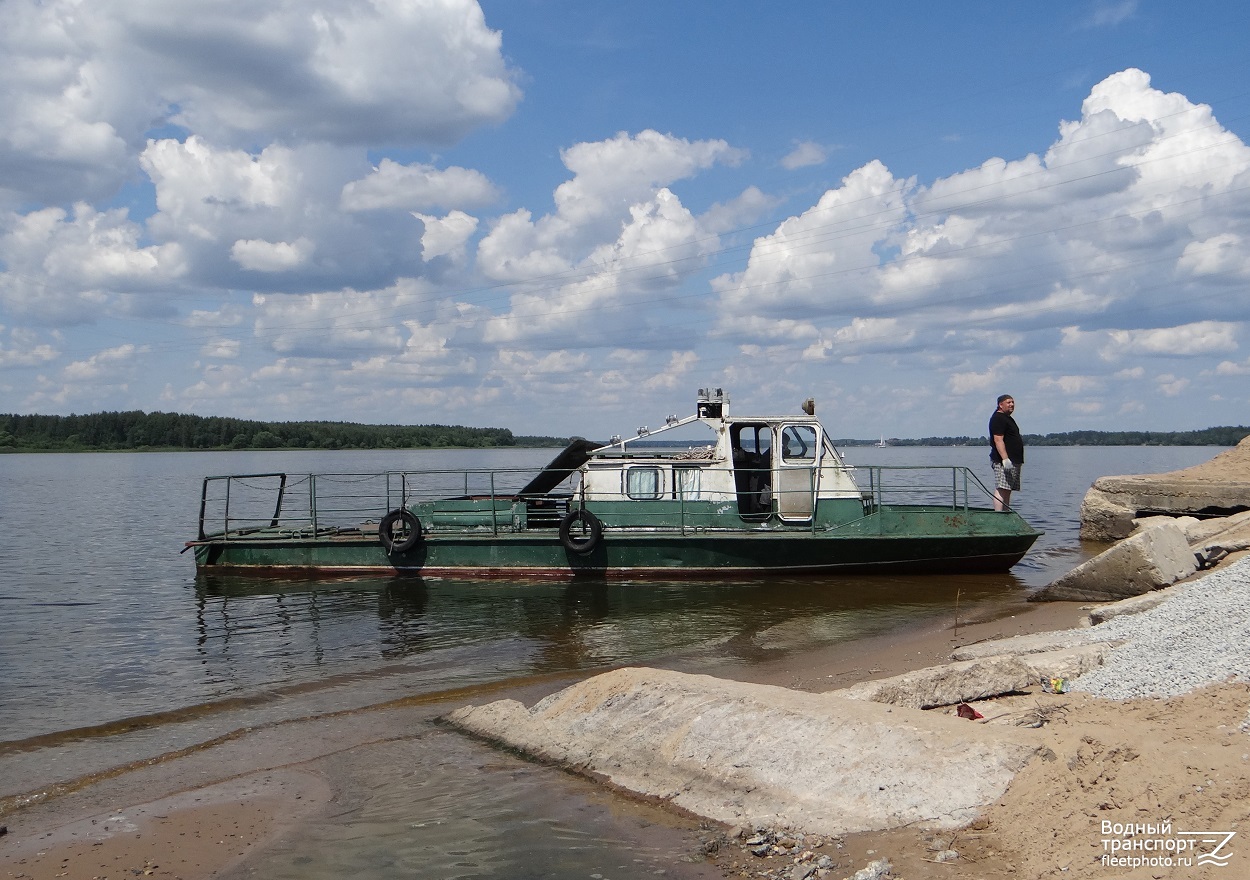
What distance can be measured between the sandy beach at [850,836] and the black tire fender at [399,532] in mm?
8093

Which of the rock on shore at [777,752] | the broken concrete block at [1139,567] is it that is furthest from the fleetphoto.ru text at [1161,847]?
the broken concrete block at [1139,567]

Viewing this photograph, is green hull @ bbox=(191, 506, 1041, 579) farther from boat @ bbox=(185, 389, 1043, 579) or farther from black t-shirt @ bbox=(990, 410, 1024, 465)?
black t-shirt @ bbox=(990, 410, 1024, 465)

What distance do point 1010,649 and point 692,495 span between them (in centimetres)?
834

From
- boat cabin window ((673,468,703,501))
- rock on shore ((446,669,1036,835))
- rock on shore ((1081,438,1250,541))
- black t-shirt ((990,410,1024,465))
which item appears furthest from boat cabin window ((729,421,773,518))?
rock on shore ((446,669,1036,835))

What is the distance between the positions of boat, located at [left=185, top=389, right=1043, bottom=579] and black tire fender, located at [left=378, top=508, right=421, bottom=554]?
0.02 m

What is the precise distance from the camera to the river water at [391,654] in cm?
507

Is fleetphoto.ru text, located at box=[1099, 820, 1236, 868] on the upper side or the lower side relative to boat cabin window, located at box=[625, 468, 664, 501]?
lower

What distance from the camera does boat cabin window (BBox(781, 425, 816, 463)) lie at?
50.8ft

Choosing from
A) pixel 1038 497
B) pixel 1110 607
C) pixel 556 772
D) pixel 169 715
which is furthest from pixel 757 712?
pixel 1038 497

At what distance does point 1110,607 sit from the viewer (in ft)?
29.8

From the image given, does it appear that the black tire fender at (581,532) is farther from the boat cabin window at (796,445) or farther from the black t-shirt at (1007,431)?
the black t-shirt at (1007,431)

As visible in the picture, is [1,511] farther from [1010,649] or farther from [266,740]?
[1010,649]

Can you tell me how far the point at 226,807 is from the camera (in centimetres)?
581

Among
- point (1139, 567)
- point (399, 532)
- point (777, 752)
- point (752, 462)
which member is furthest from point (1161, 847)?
point (399, 532)
